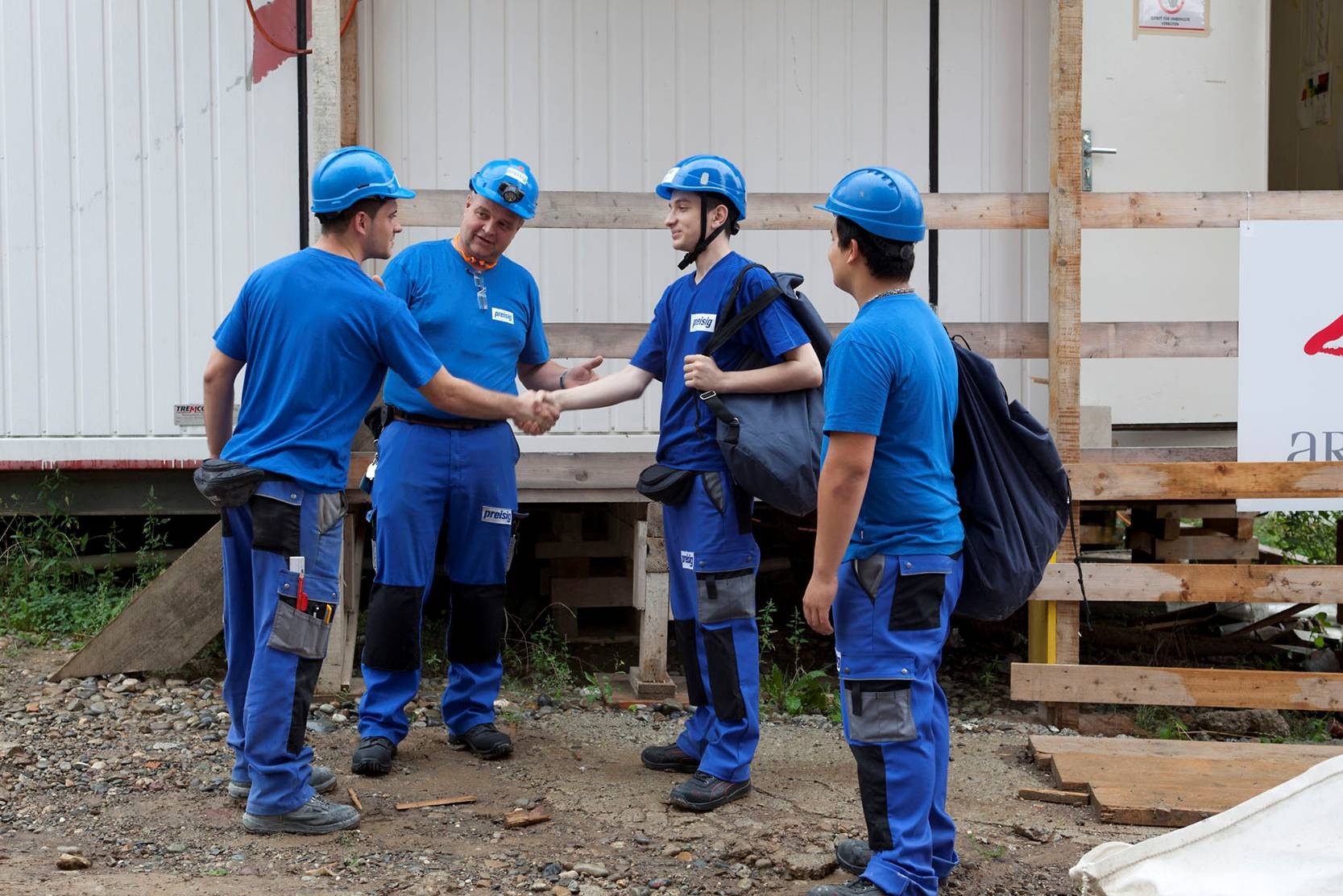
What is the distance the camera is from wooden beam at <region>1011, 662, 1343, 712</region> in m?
5.43

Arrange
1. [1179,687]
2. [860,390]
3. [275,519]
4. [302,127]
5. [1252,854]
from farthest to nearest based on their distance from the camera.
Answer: [302,127] → [1179,687] → [275,519] → [860,390] → [1252,854]

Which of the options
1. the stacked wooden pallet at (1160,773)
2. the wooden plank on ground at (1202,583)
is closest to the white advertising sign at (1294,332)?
the wooden plank on ground at (1202,583)

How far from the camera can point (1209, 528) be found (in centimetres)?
736

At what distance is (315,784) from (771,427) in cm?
195

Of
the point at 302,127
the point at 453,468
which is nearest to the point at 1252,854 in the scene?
the point at 453,468

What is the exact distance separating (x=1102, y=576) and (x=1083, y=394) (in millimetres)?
1820

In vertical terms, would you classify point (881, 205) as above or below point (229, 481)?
above

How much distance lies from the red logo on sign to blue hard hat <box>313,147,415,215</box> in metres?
3.91

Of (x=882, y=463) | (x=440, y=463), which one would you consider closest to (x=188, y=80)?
(x=440, y=463)

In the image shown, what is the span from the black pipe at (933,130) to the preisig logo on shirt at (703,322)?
243 cm

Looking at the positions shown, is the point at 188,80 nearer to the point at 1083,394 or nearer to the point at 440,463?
the point at 440,463

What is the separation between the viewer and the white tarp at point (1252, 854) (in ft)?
8.98

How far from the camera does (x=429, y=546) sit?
4.68m

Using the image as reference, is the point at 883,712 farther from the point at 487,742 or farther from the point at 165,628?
the point at 165,628
